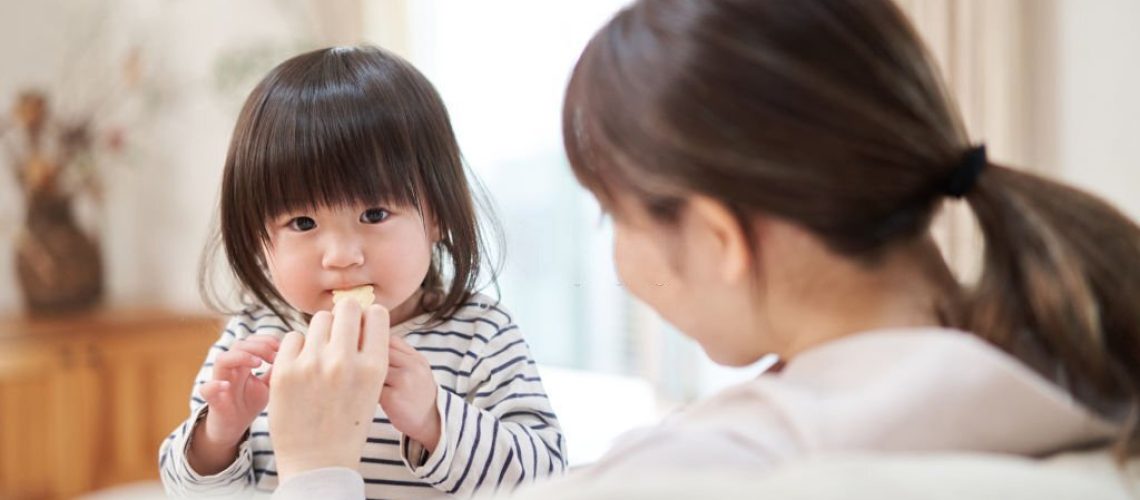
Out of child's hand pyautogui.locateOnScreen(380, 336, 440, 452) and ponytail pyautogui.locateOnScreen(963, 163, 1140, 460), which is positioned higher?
ponytail pyautogui.locateOnScreen(963, 163, 1140, 460)

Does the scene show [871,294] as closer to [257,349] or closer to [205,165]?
[257,349]

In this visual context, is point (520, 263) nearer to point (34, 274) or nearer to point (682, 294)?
point (34, 274)

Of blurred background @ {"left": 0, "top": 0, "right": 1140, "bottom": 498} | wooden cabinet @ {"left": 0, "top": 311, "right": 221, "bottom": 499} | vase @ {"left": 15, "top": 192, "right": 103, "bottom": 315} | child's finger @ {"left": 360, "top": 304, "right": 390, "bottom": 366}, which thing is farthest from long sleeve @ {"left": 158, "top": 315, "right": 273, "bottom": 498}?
vase @ {"left": 15, "top": 192, "right": 103, "bottom": 315}

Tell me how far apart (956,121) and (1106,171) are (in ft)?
6.38

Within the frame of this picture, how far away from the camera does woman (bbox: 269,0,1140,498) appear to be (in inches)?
24.1

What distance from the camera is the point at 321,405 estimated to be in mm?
825

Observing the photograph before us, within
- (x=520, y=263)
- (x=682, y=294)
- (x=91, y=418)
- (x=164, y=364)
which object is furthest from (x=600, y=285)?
(x=682, y=294)

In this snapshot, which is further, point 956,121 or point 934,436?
point 956,121

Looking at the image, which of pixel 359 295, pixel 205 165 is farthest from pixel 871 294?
pixel 205 165

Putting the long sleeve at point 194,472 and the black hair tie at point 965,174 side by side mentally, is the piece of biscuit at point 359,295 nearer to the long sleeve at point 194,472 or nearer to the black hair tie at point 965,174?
the long sleeve at point 194,472

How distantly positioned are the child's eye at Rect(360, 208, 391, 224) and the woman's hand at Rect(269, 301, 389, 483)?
250 mm

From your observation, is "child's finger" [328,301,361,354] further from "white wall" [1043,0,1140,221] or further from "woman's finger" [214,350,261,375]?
"white wall" [1043,0,1140,221]

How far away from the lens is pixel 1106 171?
244 centimetres

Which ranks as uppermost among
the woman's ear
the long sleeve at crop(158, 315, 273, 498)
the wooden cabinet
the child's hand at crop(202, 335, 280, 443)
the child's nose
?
the woman's ear
